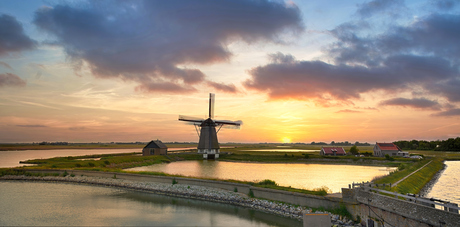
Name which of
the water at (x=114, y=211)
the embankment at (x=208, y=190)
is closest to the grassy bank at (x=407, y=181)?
the embankment at (x=208, y=190)

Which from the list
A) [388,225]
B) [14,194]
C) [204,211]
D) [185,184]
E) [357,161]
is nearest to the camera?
[388,225]

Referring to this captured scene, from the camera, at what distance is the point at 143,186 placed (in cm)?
2709

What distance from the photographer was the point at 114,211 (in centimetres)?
1864

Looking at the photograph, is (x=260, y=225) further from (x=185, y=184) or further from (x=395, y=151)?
(x=395, y=151)

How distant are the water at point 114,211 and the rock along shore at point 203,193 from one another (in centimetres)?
76

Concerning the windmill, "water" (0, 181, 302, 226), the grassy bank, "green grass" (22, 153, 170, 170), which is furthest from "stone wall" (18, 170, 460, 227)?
the windmill

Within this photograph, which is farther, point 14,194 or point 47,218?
point 14,194

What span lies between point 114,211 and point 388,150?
69895 mm

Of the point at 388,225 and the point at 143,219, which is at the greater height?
the point at 388,225

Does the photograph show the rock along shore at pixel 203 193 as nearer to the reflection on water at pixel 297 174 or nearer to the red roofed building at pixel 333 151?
the reflection on water at pixel 297 174

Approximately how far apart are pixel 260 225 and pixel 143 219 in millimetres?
7272

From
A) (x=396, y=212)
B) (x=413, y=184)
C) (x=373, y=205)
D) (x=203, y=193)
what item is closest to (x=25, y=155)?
(x=203, y=193)

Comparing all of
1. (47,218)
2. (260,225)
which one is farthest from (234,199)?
(47,218)

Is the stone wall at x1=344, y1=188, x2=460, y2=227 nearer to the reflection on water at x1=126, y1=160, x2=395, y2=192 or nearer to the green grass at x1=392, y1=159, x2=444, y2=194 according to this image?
the green grass at x1=392, y1=159, x2=444, y2=194
